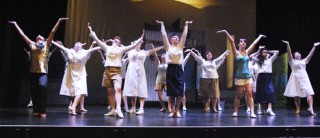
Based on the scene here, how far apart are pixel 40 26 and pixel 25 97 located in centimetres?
208

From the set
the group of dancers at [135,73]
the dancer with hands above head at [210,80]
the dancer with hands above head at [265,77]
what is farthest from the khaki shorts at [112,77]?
the dancer with hands above head at [265,77]

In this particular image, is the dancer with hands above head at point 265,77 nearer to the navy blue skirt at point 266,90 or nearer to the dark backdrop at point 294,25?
the navy blue skirt at point 266,90

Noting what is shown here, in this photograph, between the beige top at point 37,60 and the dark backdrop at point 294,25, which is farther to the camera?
the dark backdrop at point 294,25

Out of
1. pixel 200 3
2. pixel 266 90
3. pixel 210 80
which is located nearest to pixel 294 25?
pixel 200 3

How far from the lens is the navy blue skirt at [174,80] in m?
6.28

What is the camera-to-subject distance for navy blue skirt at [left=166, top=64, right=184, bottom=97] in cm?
628

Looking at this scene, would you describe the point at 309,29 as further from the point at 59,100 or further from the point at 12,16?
the point at 12,16

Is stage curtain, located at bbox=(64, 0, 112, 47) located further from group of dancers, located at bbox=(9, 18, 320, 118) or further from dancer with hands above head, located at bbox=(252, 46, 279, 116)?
dancer with hands above head, located at bbox=(252, 46, 279, 116)

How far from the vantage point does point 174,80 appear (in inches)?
249

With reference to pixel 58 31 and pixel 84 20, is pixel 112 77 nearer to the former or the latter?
pixel 84 20

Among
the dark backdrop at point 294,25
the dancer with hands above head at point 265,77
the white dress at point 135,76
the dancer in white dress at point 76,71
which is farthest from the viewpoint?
the dark backdrop at point 294,25

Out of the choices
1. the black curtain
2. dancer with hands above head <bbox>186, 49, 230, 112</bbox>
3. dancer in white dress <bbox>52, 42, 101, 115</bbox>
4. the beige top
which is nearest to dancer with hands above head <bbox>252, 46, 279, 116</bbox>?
dancer with hands above head <bbox>186, 49, 230, 112</bbox>
